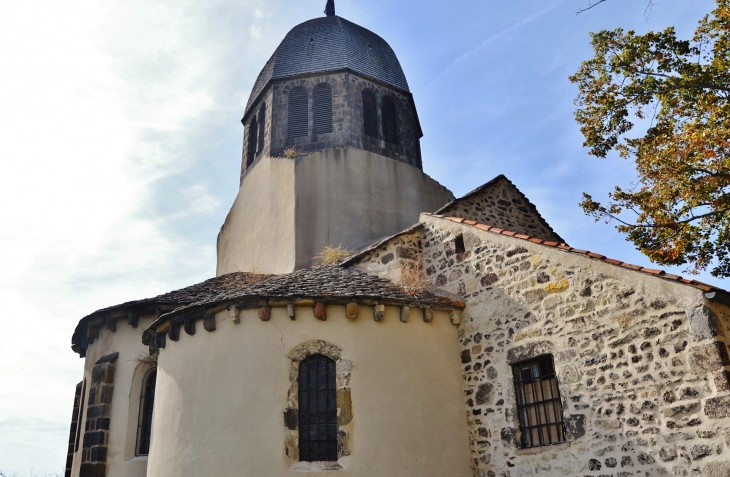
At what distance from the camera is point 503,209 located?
14336 mm

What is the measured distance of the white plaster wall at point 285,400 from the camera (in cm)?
945

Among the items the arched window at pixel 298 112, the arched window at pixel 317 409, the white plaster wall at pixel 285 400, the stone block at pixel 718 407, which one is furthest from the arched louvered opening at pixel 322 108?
the stone block at pixel 718 407

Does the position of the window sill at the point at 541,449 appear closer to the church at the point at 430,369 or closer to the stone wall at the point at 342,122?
the church at the point at 430,369

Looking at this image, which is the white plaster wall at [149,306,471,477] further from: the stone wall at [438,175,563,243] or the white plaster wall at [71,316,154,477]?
the stone wall at [438,175,563,243]

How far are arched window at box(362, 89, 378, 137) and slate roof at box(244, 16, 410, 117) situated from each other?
0.57m

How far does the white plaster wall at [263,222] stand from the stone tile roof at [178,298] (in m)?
1.21

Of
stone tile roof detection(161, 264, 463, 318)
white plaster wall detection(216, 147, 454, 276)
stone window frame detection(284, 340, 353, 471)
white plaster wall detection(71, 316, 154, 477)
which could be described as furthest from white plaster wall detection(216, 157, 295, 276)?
stone window frame detection(284, 340, 353, 471)

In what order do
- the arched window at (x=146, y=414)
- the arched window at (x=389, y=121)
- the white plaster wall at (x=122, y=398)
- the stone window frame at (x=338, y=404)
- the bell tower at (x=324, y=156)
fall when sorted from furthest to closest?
the arched window at (x=389, y=121) < the bell tower at (x=324, y=156) < the arched window at (x=146, y=414) < the white plaster wall at (x=122, y=398) < the stone window frame at (x=338, y=404)

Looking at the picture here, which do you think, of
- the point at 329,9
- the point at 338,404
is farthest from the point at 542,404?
the point at 329,9

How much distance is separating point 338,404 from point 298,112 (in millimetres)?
10321

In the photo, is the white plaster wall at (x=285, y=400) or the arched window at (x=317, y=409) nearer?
the white plaster wall at (x=285, y=400)

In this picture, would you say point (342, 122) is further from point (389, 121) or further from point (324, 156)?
point (389, 121)

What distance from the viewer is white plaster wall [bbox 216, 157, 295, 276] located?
1602cm

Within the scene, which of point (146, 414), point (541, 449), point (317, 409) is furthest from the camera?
point (146, 414)
